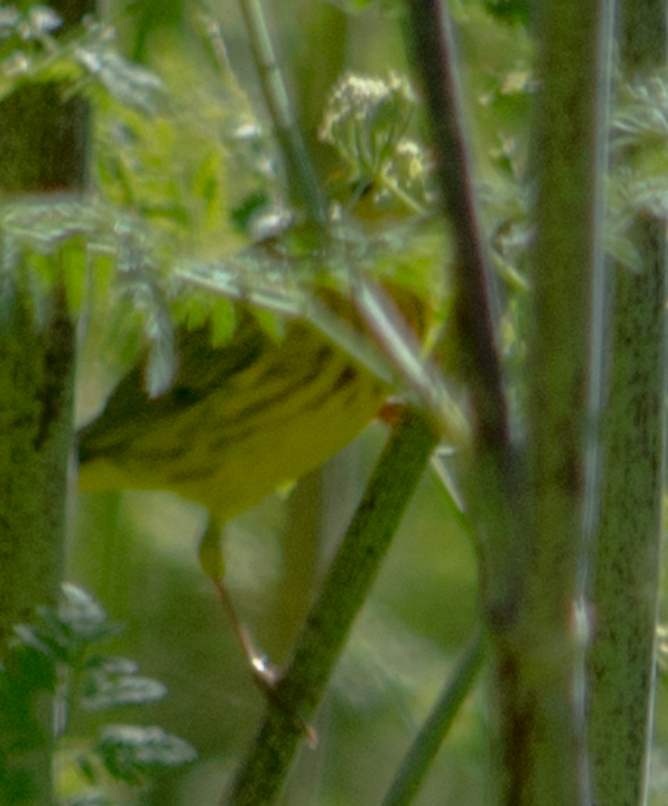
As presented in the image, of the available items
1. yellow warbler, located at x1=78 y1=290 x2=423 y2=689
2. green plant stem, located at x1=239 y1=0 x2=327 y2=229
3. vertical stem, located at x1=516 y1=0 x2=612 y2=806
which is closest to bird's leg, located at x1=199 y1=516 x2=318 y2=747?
yellow warbler, located at x1=78 y1=290 x2=423 y2=689

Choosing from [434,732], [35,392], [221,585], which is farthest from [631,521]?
[221,585]

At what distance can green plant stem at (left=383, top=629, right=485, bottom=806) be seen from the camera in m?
0.81

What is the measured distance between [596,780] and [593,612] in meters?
0.09

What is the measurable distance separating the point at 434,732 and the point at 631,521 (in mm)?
188

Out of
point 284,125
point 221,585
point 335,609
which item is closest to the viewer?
point 284,125

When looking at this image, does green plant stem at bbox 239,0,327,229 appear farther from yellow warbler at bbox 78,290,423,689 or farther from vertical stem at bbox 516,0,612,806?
yellow warbler at bbox 78,290,423,689

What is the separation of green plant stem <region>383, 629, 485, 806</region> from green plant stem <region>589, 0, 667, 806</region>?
12cm

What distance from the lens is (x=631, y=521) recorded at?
2.36 ft

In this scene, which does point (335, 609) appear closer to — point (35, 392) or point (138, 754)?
point (35, 392)

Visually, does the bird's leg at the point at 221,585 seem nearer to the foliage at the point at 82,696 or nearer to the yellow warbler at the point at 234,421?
the yellow warbler at the point at 234,421

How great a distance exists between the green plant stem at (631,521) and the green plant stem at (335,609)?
339 millimetres

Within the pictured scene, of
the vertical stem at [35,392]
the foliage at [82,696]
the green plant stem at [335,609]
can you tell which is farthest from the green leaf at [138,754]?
A: the green plant stem at [335,609]

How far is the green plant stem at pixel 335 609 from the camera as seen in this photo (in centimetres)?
100

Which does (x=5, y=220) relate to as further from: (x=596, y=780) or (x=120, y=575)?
(x=120, y=575)
